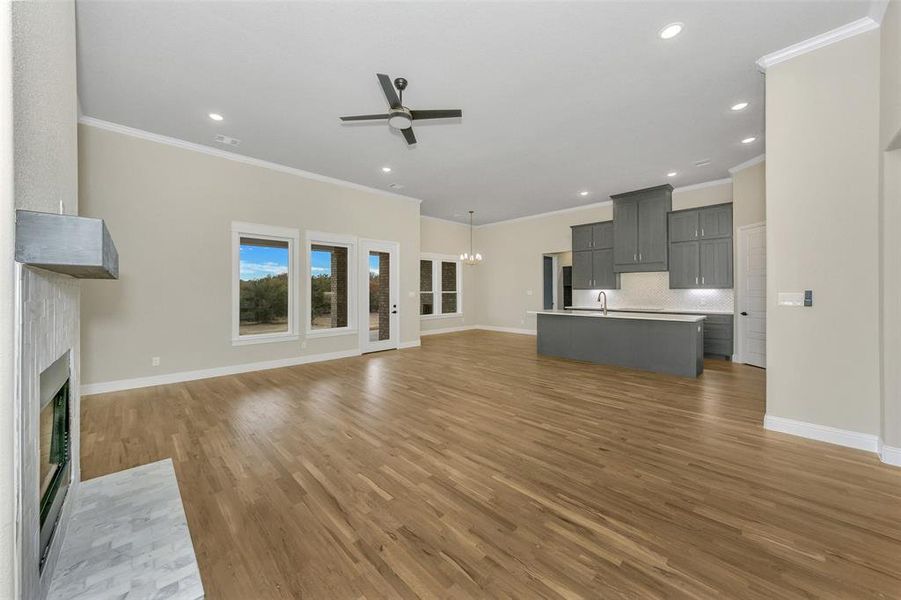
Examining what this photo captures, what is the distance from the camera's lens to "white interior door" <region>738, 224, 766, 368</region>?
18.0 feet

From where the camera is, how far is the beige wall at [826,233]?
8.80 feet

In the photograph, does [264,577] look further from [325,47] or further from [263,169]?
[263,169]

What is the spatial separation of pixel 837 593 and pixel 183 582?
281cm

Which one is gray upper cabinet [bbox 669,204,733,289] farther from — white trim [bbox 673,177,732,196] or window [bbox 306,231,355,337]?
window [bbox 306,231,355,337]

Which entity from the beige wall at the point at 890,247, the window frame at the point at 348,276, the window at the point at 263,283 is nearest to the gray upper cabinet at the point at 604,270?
the beige wall at the point at 890,247

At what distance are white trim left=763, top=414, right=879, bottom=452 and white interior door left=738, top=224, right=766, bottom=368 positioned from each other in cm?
318

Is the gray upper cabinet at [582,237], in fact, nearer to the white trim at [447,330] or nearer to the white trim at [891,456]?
the white trim at [447,330]

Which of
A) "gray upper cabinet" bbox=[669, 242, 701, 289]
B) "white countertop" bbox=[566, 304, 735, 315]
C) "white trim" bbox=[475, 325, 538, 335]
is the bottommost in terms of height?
"white trim" bbox=[475, 325, 538, 335]

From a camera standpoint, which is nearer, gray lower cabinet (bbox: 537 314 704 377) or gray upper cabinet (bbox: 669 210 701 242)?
gray lower cabinet (bbox: 537 314 704 377)

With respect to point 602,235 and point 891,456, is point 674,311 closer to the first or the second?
point 602,235

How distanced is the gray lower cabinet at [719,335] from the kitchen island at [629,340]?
94 cm

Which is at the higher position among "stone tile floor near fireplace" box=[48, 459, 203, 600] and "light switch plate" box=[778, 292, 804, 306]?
"light switch plate" box=[778, 292, 804, 306]

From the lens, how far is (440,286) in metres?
9.87

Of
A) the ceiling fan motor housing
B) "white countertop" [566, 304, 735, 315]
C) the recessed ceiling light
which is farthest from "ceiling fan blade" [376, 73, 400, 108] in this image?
"white countertop" [566, 304, 735, 315]
